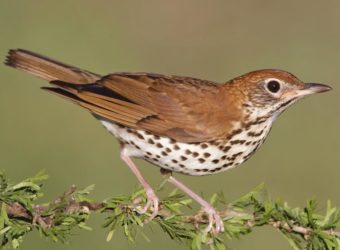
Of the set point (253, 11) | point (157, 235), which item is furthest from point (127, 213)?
point (253, 11)

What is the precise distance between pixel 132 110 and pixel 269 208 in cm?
155

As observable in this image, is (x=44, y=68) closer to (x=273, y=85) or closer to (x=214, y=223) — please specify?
(x=273, y=85)

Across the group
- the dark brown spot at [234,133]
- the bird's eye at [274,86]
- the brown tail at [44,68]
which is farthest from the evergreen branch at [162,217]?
the brown tail at [44,68]

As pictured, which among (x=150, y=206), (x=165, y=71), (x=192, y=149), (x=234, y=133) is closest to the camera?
(x=150, y=206)

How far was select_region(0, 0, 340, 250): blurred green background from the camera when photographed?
8.20 meters

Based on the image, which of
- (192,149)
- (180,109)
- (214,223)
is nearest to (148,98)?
(180,109)

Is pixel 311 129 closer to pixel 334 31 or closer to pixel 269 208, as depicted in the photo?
pixel 334 31

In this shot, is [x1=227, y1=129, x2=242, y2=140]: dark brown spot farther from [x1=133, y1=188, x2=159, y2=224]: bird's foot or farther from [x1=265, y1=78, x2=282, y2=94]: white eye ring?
[x1=133, y1=188, x2=159, y2=224]: bird's foot

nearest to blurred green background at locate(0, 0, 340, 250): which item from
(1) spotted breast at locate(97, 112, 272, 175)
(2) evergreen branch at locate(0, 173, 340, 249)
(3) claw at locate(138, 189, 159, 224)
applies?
(1) spotted breast at locate(97, 112, 272, 175)

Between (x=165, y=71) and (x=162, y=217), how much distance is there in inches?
276

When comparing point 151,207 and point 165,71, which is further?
point 165,71

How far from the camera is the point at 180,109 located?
5.12 meters

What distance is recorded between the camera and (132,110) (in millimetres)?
5070

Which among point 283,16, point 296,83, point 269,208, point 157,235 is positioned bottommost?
point 157,235
